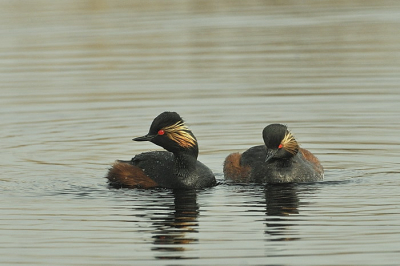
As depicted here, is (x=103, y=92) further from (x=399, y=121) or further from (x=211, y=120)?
(x=399, y=121)

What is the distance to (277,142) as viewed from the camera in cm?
1471

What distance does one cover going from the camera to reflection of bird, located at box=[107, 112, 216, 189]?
14.4 metres

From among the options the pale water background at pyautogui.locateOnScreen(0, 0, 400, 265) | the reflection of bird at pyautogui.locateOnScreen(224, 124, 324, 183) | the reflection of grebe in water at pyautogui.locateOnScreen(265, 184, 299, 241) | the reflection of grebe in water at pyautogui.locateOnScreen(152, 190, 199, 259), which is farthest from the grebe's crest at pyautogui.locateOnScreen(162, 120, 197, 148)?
the reflection of grebe in water at pyautogui.locateOnScreen(265, 184, 299, 241)

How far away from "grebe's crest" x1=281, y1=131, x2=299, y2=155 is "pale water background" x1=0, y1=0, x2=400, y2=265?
2.17ft

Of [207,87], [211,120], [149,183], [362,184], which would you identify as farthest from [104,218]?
[207,87]

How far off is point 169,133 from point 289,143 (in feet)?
5.65

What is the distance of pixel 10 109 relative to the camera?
2075 cm

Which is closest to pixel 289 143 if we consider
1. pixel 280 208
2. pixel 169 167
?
pixel 169 167

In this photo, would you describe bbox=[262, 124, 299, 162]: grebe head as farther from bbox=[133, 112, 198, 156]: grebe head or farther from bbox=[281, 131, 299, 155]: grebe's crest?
bbox=[133, 112, 198, 156]: grebe head

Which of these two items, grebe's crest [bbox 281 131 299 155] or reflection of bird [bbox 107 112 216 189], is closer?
reflection of bird [bbox 107 112 216 189]

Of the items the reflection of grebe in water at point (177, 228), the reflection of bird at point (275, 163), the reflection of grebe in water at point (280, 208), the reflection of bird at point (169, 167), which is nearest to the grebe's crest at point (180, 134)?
the reflection of bird at point (169, 167)

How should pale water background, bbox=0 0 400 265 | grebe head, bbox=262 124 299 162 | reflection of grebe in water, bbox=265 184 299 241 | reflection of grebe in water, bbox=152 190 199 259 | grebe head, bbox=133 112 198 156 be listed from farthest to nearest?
1. grebe head, bbox=262 124 299 162
2. grebe head, bbox=133 112 198 156
3. reflection of grebe in water, bbox=265 184 299 241
4. pale water background, bbox=0 0 400 265
5. reflection of grebe in water, bbox=152 190 199 259

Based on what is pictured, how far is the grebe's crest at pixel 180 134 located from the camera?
14406mm

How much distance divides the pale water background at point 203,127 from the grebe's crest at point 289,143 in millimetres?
661
